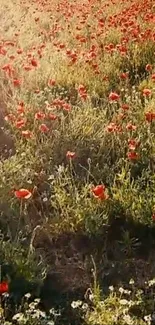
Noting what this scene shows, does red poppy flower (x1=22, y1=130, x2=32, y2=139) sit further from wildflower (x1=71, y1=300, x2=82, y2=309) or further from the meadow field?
wildflower (x1=71, y1=300, x2=82, y2=309)

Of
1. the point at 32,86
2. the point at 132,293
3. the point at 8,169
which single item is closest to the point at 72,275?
the point at 132,293

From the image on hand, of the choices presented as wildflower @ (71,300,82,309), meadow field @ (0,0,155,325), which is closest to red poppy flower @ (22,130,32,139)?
meadow field @ (0,0,155,325)

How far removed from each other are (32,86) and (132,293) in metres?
2.78

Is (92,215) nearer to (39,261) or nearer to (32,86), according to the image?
(39,261)

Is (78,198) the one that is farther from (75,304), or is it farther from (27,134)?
(75,304)

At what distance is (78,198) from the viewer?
11.3ft

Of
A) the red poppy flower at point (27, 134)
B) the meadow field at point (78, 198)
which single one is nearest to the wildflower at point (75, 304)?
the meadow field at point (78, 198)

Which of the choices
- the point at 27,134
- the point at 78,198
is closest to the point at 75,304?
the point at 78,198

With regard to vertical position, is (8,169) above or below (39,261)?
above

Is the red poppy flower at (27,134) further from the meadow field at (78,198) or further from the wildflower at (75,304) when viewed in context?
the wildflower at (75,304)

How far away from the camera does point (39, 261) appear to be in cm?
317

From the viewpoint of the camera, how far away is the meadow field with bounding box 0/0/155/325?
2.89 m

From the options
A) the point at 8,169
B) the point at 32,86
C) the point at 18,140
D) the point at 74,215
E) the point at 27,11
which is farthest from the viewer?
the point at 27,11

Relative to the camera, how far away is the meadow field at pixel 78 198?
2.89 m
